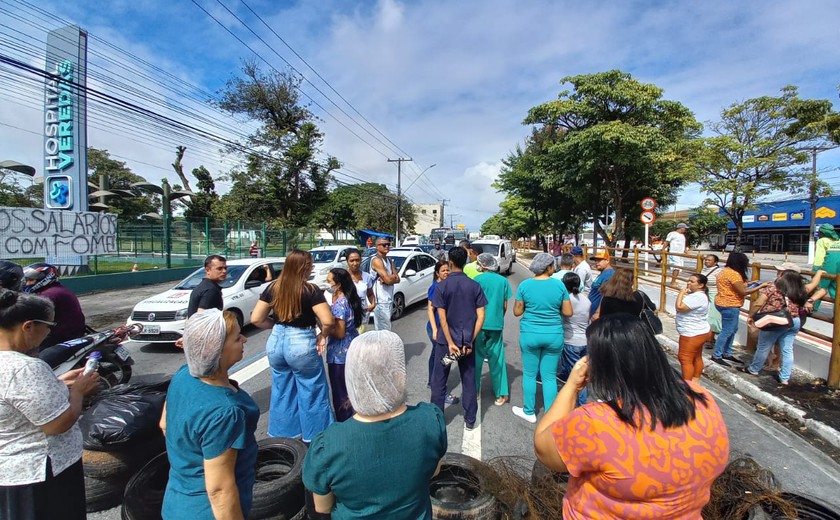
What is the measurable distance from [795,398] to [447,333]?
13.7ft

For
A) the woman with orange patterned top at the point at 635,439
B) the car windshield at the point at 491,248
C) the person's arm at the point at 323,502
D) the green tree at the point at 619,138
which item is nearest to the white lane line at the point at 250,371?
the person's arm at the point at 323,502

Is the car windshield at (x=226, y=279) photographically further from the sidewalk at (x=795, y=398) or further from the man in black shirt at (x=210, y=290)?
the sidewalk at (x=795, y=398)

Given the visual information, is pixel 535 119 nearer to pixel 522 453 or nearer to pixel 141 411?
pixel 522 453

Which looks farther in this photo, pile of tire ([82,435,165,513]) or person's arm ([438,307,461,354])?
person's arm ([438,307,461,354])

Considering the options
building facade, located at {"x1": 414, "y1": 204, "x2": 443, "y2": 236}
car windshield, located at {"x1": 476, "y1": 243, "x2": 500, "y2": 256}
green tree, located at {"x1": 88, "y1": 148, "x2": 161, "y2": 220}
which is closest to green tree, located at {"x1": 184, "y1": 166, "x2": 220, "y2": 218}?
green tree, located at {"x1": 88, "y1": 148, "x2": 161, "y2": 220}

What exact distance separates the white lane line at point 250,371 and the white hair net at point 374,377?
4423mm

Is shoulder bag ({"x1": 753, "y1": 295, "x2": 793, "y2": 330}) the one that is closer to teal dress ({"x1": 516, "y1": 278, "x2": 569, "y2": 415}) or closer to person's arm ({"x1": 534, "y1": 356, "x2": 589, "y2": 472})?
teal dress ({"x1": 516, "y1": 278, "x2": 569, "y2": 415})

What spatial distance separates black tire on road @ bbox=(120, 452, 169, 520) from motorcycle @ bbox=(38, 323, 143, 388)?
5.34ft

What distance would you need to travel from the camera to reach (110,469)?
257 centimetres

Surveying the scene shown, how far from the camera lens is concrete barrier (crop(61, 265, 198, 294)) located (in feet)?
40.4

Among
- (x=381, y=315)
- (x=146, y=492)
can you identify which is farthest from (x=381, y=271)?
(x=146, y=492)

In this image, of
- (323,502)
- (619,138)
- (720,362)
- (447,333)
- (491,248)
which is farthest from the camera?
(491,248)

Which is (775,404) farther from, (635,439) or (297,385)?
(297,385)

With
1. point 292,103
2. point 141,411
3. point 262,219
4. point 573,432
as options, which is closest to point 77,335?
point 141,411
